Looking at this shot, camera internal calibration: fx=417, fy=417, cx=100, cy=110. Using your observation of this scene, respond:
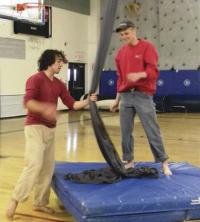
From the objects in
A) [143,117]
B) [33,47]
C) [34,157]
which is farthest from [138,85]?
[33,47]

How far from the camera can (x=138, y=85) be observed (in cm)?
412

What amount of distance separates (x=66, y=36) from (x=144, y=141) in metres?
8.19

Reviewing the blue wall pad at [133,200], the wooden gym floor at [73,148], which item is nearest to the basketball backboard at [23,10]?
the wooden gym floor at [73,148]

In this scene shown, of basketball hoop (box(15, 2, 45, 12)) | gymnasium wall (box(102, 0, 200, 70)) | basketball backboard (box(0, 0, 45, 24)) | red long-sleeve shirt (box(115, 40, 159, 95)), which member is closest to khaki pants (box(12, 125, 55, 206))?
red long-sleeve shirt (box(115, 40, 159, 95))

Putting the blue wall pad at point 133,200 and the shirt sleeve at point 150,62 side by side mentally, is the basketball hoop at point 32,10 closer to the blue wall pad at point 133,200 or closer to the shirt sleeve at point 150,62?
the shirt sleeve at point 150,62

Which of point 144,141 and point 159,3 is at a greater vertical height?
point 159,3

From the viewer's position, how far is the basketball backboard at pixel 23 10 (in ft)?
32.2

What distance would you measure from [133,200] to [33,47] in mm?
11039

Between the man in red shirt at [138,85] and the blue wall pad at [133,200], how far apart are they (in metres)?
0.57

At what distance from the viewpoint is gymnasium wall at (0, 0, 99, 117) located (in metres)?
12.5

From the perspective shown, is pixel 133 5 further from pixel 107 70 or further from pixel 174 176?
pixel 174 176

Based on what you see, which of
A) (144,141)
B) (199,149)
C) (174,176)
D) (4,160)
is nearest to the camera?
(174,176)

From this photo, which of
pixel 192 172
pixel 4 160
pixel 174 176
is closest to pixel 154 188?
pixel 174 176

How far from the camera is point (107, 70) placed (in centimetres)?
1623
